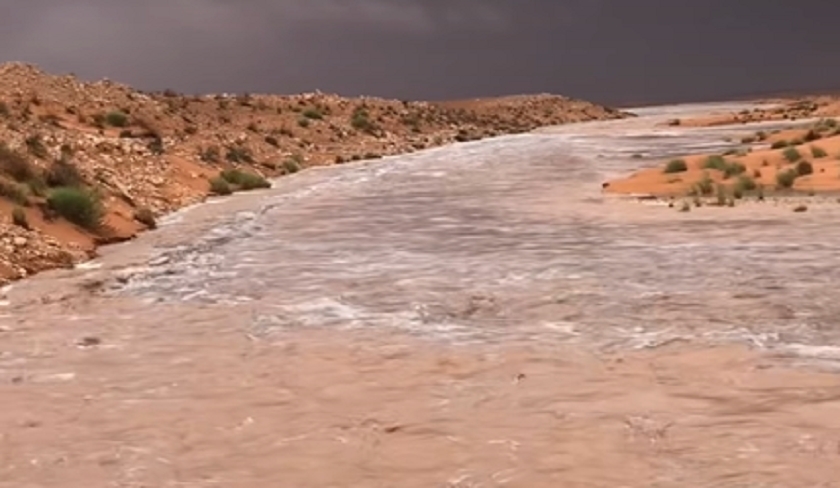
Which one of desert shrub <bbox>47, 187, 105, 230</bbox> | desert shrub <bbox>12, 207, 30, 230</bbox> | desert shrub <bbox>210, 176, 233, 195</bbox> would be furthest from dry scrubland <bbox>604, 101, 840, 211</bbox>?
desert shrub <bbox>12, 207, 30, 230</bbox>

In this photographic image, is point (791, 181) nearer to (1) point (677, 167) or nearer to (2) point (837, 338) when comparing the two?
(1) point (677, 167)

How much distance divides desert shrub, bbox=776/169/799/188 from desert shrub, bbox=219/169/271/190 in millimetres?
16176

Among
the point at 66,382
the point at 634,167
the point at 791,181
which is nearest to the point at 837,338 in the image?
the point at 66,382

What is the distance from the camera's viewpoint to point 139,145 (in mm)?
36219

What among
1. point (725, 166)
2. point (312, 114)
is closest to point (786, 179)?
point (725, 166)

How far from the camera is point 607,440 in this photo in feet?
26.0

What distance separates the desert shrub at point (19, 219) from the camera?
1934cm

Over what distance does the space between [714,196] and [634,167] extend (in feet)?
38.9

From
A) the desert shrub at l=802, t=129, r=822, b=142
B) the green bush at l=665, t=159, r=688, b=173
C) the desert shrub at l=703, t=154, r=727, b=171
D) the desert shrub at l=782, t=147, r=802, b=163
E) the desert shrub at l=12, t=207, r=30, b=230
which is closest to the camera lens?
the desert shrub at l=12, t=207, r=30, b=230

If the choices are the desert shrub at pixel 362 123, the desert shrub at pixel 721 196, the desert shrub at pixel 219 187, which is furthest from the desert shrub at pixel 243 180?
the desert shrub at pixel 362 123

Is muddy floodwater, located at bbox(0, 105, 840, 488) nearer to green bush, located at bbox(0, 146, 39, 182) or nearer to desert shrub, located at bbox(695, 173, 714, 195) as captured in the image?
green bush, located at bbox(0, 146, 39, 182)

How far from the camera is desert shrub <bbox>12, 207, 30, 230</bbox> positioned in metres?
19.3

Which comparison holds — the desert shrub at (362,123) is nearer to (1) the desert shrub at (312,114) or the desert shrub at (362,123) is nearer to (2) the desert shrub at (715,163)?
(1) the desert shrub at (312,114)

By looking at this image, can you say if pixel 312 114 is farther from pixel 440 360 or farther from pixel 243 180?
pixel 440 360
